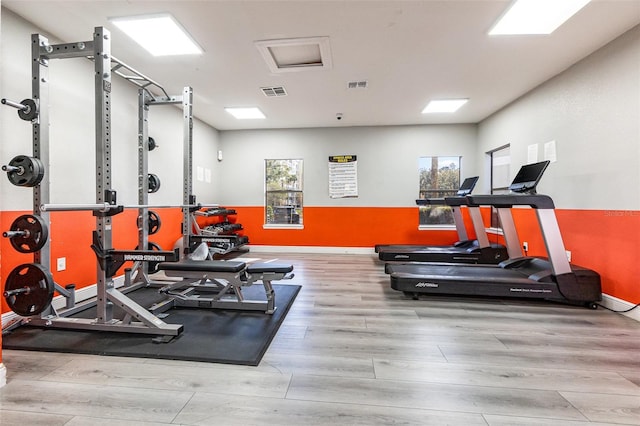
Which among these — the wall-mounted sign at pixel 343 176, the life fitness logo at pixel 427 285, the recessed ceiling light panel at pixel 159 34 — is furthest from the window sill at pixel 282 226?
the recessed ceiling light panel at pixel 159 34

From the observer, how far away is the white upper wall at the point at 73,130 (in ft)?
7.80

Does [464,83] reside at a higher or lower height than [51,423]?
higher

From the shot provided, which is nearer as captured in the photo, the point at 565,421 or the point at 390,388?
the point at 565,421

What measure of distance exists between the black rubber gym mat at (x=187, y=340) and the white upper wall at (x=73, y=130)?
114 centimetres

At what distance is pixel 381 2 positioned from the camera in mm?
2250

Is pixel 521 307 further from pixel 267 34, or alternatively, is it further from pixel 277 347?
pixel 267 34

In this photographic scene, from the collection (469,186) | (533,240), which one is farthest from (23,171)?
(533,240)

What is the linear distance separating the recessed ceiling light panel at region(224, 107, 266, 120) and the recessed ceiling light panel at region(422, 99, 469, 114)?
2885 millimetres

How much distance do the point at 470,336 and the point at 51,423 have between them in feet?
8.62

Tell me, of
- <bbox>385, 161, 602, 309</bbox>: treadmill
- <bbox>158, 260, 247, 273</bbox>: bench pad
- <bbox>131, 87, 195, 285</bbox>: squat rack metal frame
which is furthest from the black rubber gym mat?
<bbox>385, 161, 602, 309</bbox>: treadmill

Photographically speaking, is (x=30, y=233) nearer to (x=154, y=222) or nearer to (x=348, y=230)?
(x=154, y=222)

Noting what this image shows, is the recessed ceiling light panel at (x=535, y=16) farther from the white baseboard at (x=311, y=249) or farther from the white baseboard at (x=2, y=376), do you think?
the white baseboard at (x=2, y=376)

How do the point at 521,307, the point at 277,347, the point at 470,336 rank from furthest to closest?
the point at 521,307 < the point at 470,336 < the point at 277,347

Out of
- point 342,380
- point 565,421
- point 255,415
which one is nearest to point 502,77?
point 565,421
